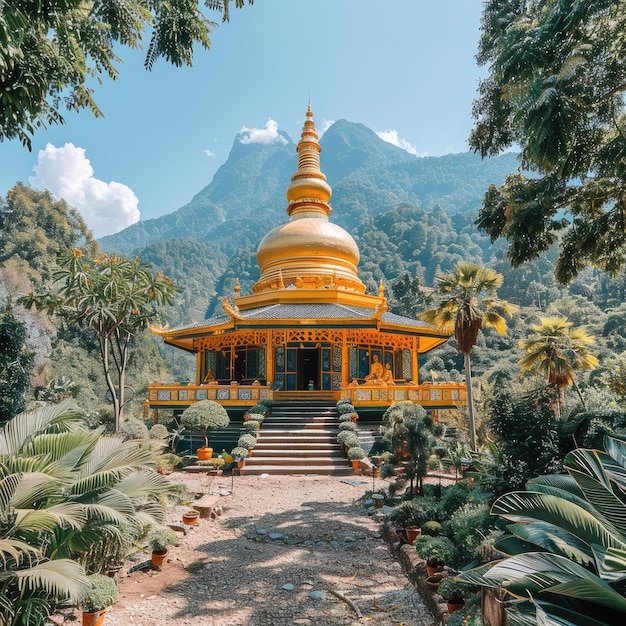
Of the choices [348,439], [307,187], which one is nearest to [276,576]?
A: [348,439]

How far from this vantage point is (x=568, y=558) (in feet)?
9.57

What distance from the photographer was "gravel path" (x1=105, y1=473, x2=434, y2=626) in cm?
492

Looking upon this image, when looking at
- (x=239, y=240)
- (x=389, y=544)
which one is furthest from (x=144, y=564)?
(x=239, y=240)

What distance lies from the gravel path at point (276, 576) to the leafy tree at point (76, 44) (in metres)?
6.62

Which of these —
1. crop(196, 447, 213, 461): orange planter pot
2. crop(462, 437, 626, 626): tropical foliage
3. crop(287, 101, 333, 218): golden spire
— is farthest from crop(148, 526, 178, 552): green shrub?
crop(287, 101, 333, 218): golden spire

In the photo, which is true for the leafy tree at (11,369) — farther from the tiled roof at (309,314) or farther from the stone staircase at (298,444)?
the tiled roof at (309,314)

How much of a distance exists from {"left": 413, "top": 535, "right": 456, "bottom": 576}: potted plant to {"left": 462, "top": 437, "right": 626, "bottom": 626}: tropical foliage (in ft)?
6.18

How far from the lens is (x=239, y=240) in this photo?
503ft

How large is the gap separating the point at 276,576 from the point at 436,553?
2.00 meters

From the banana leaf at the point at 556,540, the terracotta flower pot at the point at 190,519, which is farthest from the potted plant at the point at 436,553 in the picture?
the terracotta flower pot at the point at 190,519

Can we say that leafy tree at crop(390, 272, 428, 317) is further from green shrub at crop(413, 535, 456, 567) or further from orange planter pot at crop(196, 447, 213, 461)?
green shrub at crop(413, 535, 456, 567)

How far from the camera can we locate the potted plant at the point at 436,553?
5.34 m

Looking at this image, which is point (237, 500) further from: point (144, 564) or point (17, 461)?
point (17, 461)

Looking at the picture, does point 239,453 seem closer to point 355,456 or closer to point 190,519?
point 355,456
